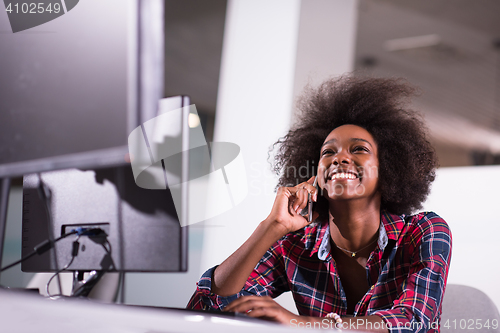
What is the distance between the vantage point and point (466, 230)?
1.83m

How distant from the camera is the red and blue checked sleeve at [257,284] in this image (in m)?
1.25

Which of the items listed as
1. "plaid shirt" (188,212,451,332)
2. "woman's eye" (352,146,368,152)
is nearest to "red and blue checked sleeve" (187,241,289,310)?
"plaid shirt" (188,212,451,332)

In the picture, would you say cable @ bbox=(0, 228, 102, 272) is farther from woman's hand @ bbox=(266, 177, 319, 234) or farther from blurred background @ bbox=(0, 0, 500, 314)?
woman's hand @ bbox=(266, 177, 319, 234)

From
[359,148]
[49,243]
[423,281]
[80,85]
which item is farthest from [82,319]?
[359,148]

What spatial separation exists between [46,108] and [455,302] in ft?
4.35

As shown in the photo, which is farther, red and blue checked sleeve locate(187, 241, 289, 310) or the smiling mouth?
the smiling mouth

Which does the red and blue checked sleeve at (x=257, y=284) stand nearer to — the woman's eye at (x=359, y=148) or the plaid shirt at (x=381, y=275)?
the plaid shirt at (x=381, y=275)

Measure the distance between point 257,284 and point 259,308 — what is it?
1.72 feet

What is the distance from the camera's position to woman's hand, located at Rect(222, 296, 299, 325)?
2.75 ft

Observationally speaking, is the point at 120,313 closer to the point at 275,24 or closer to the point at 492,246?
the point at 492,246

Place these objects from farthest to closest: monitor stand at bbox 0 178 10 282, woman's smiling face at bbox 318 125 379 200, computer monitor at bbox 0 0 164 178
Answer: woman's smiling face at bbox 318 125 379 200 < monitor stand at bbox 0 178 10 282 < computer monitor at bbox 0 0 164 178

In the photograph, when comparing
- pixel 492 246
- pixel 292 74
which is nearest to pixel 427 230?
pixel 492 246

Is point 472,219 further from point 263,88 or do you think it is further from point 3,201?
point 3,201

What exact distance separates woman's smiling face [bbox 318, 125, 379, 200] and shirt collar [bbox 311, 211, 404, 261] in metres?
0.10
